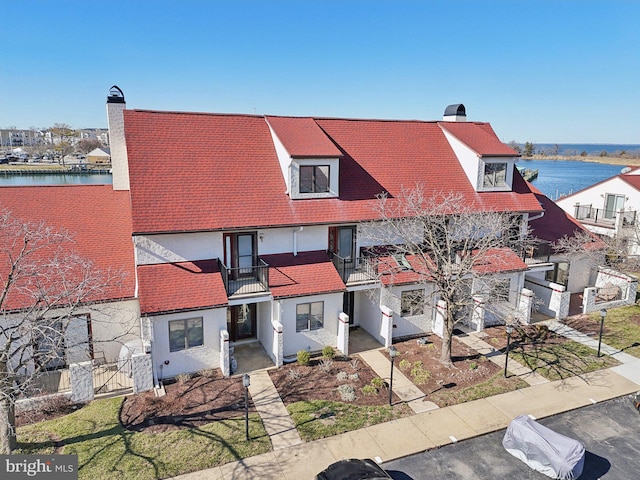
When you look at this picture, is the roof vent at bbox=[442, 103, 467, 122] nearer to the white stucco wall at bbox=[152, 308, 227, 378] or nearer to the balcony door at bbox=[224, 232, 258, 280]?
the balcony door at bbox=[224, 232, 258, 280]

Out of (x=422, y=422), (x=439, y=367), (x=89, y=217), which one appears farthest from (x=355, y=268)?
(x=89, y=217)

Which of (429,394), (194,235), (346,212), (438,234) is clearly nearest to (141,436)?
(194,235)

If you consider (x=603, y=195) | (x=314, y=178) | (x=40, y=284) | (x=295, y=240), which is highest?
(x=314, y=178)

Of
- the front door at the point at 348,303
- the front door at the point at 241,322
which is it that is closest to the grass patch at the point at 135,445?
the front door at the point at 241,322

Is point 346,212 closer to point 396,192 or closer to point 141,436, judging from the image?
point 396,192

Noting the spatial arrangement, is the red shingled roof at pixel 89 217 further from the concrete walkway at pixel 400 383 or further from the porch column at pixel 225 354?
the concrete walkway at pixel 400 383

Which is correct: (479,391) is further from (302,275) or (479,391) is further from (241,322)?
(241,322)

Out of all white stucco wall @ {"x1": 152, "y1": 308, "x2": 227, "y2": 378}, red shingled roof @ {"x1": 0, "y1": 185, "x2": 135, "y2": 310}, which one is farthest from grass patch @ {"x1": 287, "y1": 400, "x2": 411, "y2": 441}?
red shingled roof @ {"x1": 0, "y1": 185, "x2": 135, "y2": 310}
